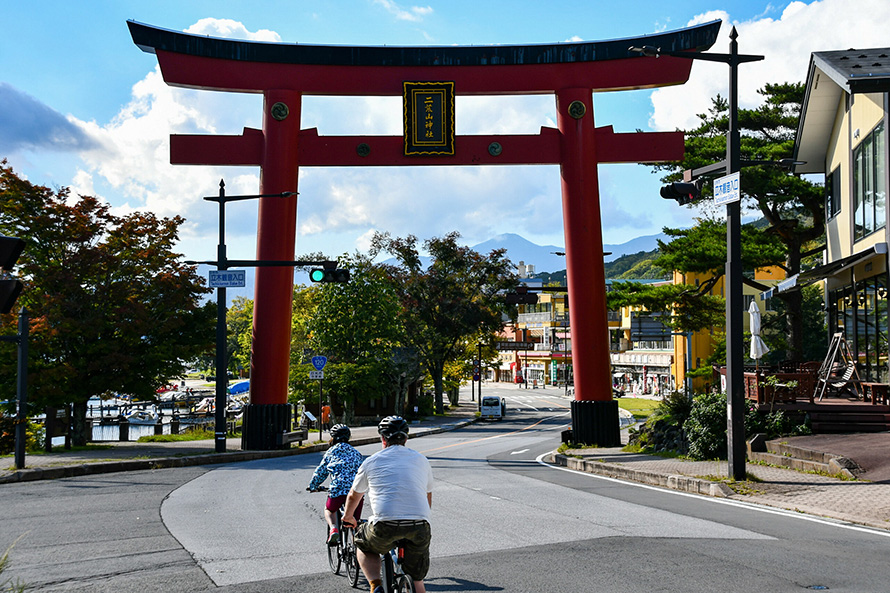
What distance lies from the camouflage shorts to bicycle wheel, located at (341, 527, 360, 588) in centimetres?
170

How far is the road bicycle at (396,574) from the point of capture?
18.1 ft

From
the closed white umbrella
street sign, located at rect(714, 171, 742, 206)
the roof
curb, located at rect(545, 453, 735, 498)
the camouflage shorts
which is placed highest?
the roof

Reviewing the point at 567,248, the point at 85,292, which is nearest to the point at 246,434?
the point at 85,292

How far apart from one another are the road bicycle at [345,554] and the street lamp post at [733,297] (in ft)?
27.4

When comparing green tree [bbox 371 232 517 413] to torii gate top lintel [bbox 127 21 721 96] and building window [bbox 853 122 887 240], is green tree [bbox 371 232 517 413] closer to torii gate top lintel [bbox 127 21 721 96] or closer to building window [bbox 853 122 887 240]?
torii gate top lintel [bbox 127 21 721 96]

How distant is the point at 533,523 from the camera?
1034cm

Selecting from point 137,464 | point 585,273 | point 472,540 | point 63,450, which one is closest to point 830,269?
point 585,273

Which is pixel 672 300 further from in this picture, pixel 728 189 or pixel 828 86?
pixel 728 189

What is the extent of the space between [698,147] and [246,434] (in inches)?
695

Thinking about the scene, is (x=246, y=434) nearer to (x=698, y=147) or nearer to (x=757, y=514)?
(x=757, y=514)

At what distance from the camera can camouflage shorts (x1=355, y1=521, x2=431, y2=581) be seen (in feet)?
18.1

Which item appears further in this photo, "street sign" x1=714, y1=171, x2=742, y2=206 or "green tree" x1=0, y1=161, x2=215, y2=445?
"green tree" x1=0, y1=161, x2=215, y2=445

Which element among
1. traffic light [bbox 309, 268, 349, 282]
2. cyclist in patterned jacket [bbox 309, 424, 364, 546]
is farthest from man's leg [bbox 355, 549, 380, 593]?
traffic light [bbox 309, 268, 349, 282]

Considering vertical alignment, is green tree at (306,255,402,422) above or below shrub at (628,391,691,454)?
above
